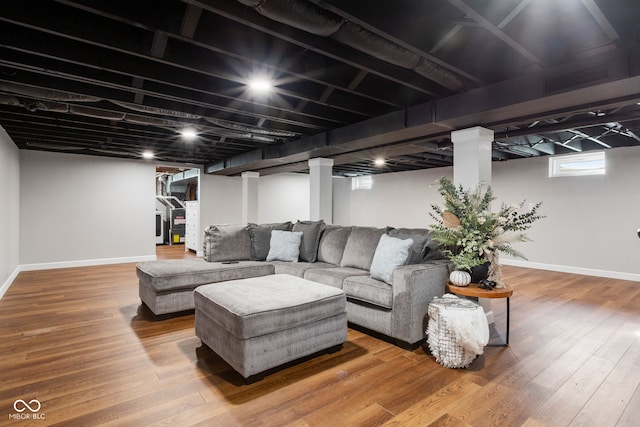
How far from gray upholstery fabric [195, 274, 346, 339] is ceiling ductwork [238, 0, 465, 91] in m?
1.80

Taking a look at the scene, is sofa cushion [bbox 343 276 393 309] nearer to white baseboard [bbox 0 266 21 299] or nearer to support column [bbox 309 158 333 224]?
support column [bbox 309 158 333 224]

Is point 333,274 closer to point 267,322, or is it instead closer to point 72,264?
point 267,322

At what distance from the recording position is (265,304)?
2283mm

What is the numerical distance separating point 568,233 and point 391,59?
576 centimetres

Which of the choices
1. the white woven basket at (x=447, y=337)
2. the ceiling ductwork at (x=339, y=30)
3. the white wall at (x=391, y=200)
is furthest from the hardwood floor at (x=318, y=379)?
the white wall at (x=391, y=200)

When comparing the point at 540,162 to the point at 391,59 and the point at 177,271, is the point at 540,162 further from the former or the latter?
the point at 177,271

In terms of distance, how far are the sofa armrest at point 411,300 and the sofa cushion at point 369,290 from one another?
0.24 feet

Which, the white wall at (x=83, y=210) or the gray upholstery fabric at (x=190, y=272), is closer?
the gray upholstery fabric at (x=190, y=272)

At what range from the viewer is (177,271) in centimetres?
343

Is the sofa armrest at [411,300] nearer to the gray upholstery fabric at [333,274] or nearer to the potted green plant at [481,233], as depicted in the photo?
the potted green plant at [481,233]

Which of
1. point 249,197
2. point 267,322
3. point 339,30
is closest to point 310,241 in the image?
point 267,322

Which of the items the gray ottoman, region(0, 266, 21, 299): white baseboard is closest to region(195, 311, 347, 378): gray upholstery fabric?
the gray ottoman

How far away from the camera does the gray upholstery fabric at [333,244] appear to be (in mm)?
4004

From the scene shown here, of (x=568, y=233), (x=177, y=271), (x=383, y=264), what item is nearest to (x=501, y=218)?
(x=383, y=264)
